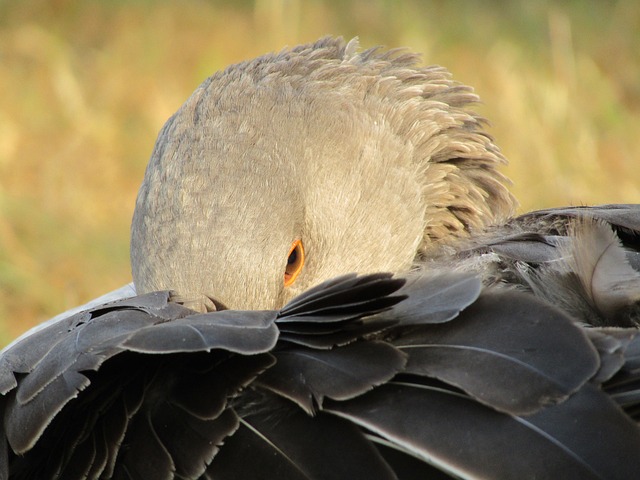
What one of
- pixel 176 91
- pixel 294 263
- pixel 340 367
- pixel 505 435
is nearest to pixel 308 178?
pixel 294 263

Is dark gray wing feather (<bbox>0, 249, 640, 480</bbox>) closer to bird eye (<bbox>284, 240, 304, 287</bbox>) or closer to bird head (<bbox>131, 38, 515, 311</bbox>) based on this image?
bird head (<bbox>131, 38, 515, 311</bbox>)

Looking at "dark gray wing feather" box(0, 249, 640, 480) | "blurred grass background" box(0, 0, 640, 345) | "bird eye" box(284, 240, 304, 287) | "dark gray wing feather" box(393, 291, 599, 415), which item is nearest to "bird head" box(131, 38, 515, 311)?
"bird eye" box(284, 240, 304, 287)

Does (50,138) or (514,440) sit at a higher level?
(50,138)

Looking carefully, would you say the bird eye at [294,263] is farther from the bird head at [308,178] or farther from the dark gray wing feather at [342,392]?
the dark gray wing feather at [342,392]

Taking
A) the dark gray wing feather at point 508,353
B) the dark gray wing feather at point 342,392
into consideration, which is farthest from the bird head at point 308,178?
the dark gray wing feather at point 508,353

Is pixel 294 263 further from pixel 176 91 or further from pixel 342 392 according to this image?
pixel 176 91

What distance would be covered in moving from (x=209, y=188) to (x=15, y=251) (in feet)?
8.93

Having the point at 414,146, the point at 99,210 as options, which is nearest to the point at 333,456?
the point at 414,146

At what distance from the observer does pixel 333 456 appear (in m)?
1.84

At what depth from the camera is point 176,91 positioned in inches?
282

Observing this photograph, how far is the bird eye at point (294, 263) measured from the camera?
3.01 m

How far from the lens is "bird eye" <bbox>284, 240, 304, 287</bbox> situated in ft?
9.89

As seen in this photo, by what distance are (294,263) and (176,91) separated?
4.32 meters

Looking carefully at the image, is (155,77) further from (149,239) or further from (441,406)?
(441,406)
